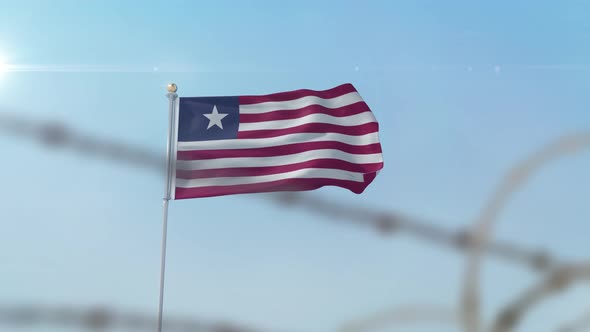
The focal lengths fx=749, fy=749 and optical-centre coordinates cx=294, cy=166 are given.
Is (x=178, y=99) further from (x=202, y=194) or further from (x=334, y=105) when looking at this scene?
(x=334, y=105)

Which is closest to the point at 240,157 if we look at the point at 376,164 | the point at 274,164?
the point at 274,164

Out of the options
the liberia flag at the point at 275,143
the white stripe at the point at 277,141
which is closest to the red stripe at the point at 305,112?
the liberia flag at the point at 275,143

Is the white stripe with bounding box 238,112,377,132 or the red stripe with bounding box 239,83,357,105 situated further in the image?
the red stripe with bounding box 239,83,357,105

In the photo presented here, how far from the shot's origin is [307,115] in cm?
1772

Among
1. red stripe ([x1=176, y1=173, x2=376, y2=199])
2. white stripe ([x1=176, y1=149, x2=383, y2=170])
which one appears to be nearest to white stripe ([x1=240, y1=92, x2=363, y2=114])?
white stripe ([x1=176, y1=149, x2=383, y2=170])

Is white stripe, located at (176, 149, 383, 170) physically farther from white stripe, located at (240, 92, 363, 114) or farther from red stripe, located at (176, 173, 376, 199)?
white stripe, located at (240, 92, 363, 114)

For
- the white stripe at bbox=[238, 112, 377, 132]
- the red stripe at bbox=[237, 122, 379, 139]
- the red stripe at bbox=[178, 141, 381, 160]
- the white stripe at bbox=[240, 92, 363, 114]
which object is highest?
the white stripe at bbox=[240, 92, 363, 114]

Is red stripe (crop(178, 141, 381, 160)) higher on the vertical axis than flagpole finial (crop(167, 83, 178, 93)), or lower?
lower

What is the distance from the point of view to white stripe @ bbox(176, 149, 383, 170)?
54.1 ft

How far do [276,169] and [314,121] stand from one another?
1.56 metres

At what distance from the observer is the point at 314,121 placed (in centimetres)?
1762

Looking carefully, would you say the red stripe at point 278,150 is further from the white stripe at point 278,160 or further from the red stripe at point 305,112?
the red stripe at point 305,112

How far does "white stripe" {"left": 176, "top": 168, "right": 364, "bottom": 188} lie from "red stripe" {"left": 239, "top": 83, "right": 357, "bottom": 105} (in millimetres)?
1971

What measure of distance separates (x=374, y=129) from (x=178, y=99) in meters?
4.68
